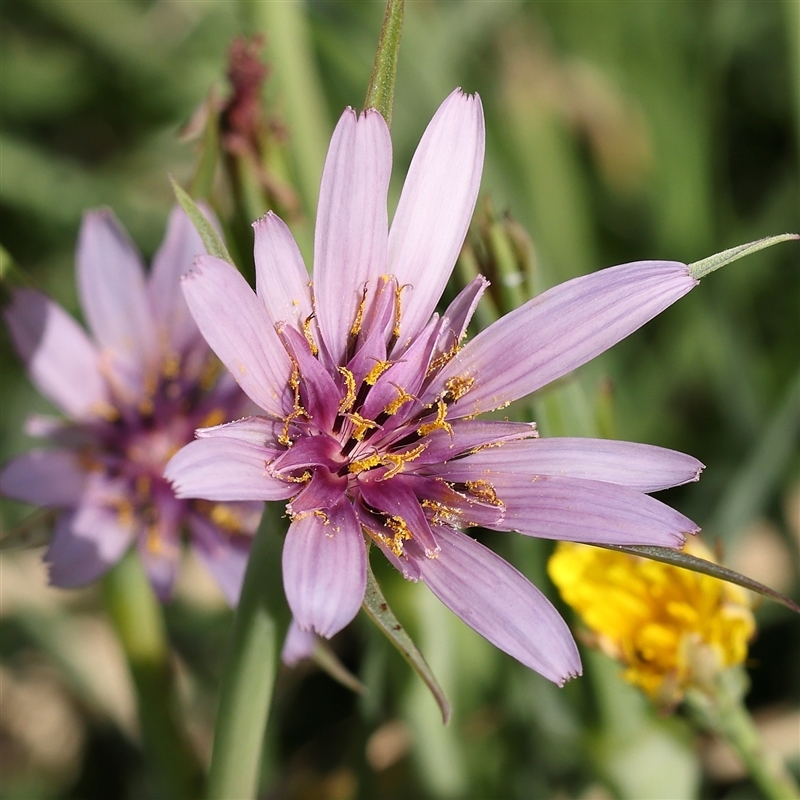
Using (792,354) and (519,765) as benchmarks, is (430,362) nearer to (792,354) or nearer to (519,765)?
(519,765)

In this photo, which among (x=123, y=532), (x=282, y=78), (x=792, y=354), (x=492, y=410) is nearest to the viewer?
(x=492, y=410)

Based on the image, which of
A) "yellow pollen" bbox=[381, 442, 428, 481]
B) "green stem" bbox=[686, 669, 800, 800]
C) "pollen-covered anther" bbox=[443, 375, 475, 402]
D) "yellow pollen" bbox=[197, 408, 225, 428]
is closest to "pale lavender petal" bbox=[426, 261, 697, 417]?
"pollen-covered anther" bbox=[443, 375, 475, 402]

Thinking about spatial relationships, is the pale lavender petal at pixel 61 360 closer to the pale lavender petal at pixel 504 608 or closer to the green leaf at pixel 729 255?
the pale lavender petal at pixel 504 608

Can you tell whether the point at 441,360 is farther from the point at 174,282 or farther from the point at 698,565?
the point at 174,282

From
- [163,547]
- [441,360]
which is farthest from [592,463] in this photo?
[163,547]

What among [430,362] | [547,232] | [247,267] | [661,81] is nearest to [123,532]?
[247,267]
